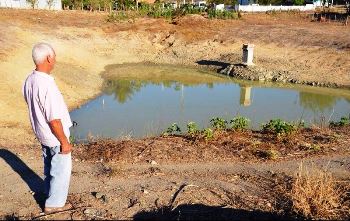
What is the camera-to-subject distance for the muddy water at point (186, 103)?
17.9 meters

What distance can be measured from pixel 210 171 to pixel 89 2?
4656 centimetres

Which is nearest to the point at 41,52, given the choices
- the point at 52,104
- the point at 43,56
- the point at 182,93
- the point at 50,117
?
the point at 43,56

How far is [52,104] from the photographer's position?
5.84 meters

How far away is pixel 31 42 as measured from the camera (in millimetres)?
31469

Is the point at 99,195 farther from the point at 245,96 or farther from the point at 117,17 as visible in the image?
the point at 117,17

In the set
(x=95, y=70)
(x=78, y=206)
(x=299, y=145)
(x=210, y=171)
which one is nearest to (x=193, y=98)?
(x=95, y=70)

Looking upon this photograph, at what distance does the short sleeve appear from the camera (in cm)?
583

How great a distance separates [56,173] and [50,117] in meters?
0.90

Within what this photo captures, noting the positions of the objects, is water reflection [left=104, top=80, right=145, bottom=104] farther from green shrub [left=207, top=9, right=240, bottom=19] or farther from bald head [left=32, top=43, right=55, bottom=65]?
green shrub [left=207, top=9, right=240, bottom=19]

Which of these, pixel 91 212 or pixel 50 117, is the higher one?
pixel 50 117

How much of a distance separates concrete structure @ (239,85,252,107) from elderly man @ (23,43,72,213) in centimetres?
1645

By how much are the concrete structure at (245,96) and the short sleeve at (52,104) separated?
16879mm

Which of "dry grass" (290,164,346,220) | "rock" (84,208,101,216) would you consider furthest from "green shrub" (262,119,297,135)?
"rock" (84,208,101,216)

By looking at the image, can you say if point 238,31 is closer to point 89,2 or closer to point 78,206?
point 89,2
